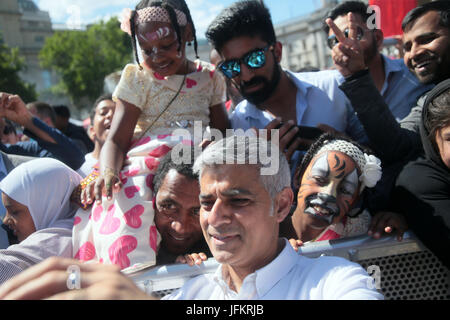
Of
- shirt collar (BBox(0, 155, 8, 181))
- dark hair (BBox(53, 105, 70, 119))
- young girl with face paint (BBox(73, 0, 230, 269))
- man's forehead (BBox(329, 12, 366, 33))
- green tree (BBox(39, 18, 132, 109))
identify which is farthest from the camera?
green tree (BBox(39, 18, 132, 109))

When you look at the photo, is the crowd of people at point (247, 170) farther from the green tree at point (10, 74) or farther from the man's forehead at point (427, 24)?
the green tree at point (10, 74)

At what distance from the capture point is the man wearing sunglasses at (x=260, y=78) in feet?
9.12

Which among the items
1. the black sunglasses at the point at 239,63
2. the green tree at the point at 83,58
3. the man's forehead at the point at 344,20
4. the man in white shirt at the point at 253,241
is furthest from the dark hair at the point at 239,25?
the green tree at the point at 83,58

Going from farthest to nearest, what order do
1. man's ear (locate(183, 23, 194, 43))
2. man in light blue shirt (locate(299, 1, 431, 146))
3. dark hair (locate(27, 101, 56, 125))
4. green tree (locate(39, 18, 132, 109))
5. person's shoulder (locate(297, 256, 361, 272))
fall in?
green tree (locate(39, 18, 132, 109)), dark hair (locate(27, 101, 56, 125)), man in light blue shirt (locate(299, 1, 431, 146)), man's ear (locate(183, 23, 194, 43)), person's shoulder (locate(297, 256, 361, 272))

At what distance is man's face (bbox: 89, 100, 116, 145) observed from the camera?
3.95 m

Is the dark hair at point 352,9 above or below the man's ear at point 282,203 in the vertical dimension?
above

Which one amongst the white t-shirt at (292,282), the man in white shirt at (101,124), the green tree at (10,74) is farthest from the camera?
the green tree at (10,74)

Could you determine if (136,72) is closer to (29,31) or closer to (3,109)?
(3,109)

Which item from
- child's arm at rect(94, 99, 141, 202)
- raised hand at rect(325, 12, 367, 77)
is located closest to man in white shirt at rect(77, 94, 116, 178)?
child's arm at rect(94, 99, 141, 202)

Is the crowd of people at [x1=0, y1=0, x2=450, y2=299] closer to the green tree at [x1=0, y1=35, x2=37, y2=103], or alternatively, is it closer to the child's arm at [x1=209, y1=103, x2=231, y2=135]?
the child's arm at [x1=209, y1=103, x2=231, y2=135]

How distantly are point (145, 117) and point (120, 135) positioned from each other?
0.74 ft

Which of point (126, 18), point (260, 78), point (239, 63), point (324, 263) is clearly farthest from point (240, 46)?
point (324, 263)

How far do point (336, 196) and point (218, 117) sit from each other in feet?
3.68

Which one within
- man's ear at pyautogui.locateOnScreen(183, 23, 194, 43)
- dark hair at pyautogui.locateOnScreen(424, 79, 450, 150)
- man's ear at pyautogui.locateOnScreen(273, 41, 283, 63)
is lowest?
dark hair at pyautogui.locateOnScreen(424, 79, 450, 150)
